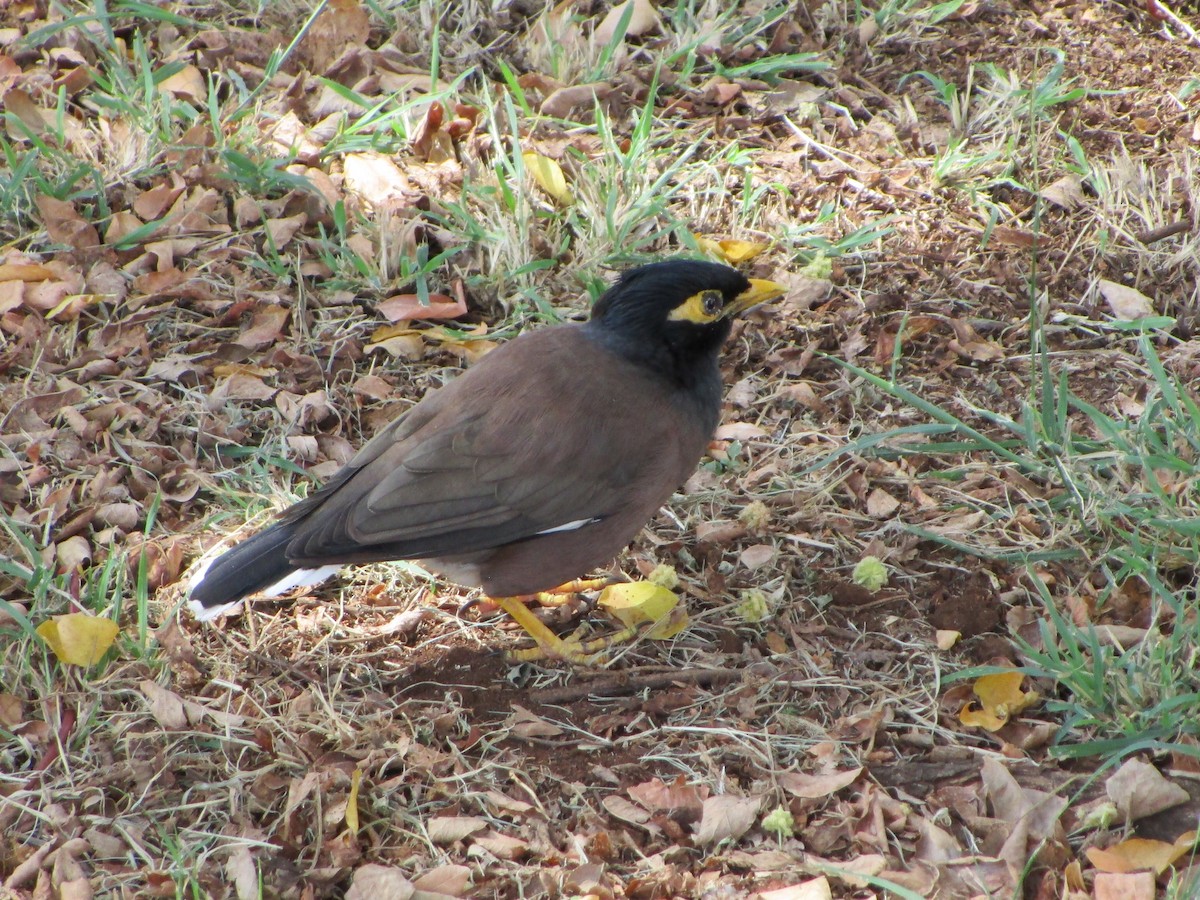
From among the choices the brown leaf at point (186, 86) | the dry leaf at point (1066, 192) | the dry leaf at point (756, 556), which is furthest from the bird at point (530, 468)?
the brown leaf at point (186, 86)

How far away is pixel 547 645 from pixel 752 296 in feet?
4.20

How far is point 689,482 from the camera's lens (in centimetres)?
430

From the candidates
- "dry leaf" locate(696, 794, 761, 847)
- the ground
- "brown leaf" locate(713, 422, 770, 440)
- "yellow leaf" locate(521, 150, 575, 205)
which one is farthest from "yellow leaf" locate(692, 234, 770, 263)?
"dry leaf" locate(696, 794, 761, 847)

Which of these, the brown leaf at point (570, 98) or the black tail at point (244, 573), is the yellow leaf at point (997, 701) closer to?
the black tail at point (244, 573)

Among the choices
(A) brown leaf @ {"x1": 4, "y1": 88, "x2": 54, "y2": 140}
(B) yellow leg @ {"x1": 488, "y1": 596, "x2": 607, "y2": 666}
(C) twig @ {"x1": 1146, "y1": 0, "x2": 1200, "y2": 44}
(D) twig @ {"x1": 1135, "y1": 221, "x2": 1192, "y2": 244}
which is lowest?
(B) yellow leg @ {"x1": 488, "y1": 596, "x2": 607, "y2": 666}

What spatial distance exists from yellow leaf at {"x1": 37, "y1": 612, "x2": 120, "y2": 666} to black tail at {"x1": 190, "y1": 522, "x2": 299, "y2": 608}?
0.84 ft

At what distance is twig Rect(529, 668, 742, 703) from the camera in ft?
11.8

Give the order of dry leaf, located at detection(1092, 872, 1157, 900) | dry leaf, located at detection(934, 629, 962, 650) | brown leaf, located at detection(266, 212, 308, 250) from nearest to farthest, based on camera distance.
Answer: dry leaf, located at detection(1092, 872, 1157, 900), dry leaf, located at detection(934, 629, 962, 650), brown leaf, located at detection(266, 212, 308, 250)

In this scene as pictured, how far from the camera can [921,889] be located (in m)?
2.87

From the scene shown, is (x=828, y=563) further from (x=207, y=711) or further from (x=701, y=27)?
(x=701, y=27)

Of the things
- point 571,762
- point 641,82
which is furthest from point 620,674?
point 641,82

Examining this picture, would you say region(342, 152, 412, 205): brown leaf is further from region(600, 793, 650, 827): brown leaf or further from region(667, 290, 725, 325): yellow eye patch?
region(600, 793, 650, 827): brown leaf

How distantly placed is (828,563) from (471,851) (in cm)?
150

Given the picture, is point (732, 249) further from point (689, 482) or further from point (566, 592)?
point (566, 592)
